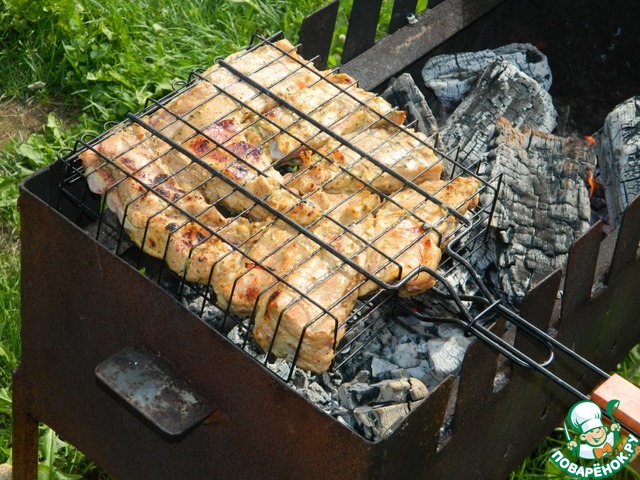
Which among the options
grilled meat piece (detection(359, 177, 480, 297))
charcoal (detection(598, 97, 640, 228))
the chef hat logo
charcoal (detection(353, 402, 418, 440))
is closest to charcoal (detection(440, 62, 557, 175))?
charcoal (detection(598, 97, 640, 228))

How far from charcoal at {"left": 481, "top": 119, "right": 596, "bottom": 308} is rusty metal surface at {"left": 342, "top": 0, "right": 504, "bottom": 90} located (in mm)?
466

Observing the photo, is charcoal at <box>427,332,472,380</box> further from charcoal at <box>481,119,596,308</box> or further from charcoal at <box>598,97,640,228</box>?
charcoal at <box>598,97,640,228</box>

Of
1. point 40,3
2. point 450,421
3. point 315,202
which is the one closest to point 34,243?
point 315,202

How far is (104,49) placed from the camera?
542cm

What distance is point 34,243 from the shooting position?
10.4 feet

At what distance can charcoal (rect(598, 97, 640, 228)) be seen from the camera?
3.94 meters

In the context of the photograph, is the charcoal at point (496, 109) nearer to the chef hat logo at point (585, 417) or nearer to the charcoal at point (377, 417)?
the charcoal at point (377, 417)

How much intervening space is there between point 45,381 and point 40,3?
106 inches

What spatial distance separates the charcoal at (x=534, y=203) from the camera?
352 centimetres

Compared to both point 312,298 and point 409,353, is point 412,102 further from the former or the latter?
point 312,298

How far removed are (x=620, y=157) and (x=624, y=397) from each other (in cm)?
113

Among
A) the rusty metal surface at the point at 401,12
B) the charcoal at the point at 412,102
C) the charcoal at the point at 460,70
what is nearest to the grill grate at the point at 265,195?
the charcoal at the point at 412,102

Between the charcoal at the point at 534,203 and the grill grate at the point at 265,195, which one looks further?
the charcoal at the point at 534,203

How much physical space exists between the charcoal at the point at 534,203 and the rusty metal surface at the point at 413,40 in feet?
1.53
